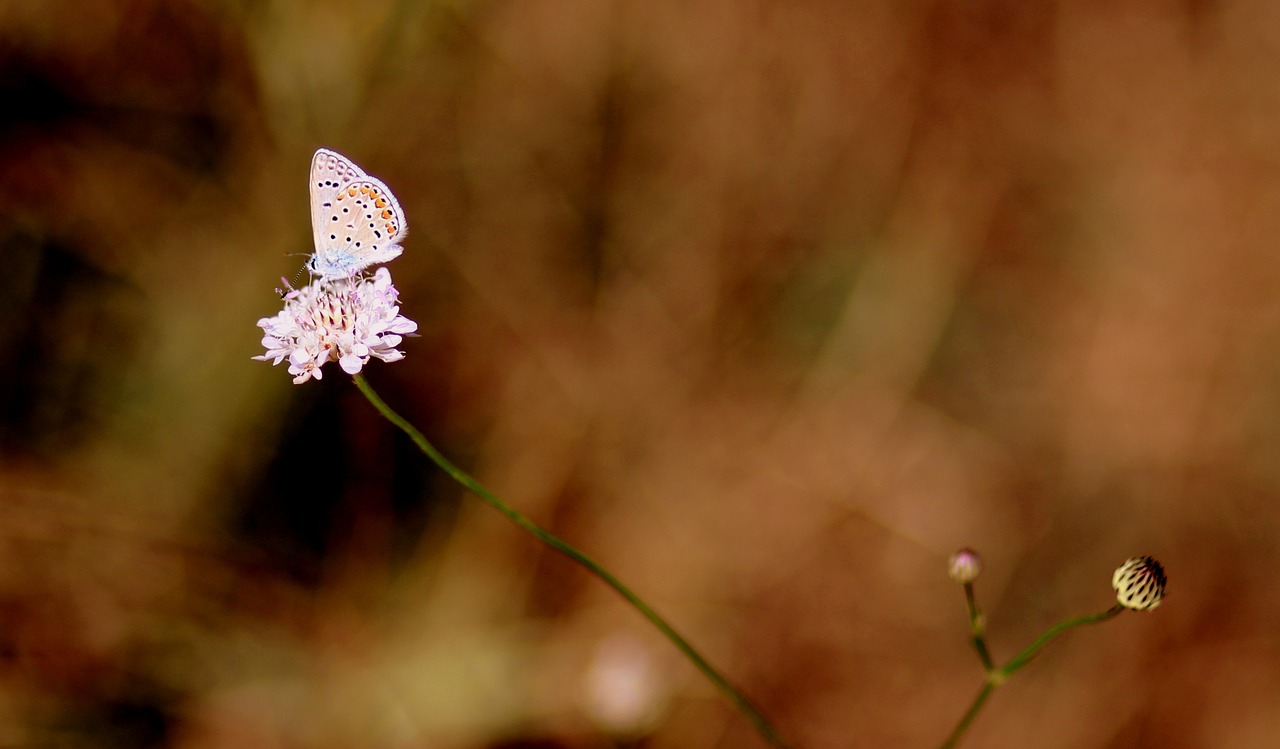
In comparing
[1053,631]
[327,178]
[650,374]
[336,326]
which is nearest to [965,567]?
[1053,631]

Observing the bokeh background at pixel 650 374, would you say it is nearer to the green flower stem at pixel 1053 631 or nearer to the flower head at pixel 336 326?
the flower head at pixel 336 326

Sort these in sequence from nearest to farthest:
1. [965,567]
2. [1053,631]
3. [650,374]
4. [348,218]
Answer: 1. [1053,631]
2. [348,218]
3. [965,567]
4. [650,374]

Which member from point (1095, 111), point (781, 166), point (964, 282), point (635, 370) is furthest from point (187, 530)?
point (1095, 111)

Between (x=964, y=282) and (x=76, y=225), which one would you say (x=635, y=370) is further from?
(x=76, y=225)

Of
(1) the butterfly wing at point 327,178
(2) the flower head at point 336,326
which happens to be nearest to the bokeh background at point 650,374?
(2) the flower head at point 336,326

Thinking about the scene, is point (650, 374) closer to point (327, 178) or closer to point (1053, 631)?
point (327, 178)

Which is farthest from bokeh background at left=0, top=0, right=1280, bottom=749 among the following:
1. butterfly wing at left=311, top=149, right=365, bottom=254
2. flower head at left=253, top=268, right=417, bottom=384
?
butterfly wing at left=311, top=149, right=365, bottom=254
